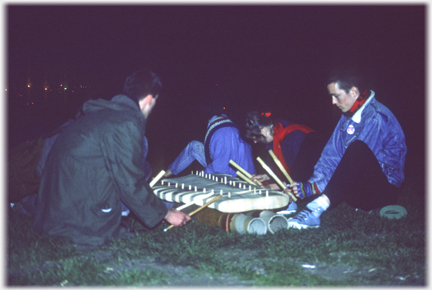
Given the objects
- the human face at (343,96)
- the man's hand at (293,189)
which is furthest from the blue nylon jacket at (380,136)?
the man's hand at (293,189)

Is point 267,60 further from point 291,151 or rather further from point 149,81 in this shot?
point 149,81

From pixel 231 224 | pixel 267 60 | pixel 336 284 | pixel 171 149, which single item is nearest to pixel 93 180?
pixel 231 224

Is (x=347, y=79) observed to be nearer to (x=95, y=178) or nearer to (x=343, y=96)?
(x=343, y=96)

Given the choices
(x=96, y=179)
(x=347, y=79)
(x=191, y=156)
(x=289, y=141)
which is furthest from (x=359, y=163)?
(x=191, y=156)

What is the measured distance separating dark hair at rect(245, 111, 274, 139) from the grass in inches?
59.8

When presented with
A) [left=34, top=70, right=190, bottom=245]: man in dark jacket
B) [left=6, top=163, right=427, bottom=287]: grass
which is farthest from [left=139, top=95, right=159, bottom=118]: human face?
[left=6, top=163, right=427, bottom=287]: grass

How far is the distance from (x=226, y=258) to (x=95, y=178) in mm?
1346

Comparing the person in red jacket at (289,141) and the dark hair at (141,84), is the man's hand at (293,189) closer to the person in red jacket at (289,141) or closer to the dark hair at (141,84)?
the person in red jacket at (289,141)

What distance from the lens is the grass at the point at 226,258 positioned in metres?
3.16

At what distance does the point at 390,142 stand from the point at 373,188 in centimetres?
55

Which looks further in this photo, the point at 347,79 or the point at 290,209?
the point at 290,209

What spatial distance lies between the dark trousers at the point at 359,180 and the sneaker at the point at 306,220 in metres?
0.24

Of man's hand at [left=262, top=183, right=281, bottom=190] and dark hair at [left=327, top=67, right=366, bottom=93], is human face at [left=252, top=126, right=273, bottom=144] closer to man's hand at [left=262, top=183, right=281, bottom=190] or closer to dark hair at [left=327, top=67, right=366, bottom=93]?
man's hand at [left=262, top=183, right=281, bottom=190]

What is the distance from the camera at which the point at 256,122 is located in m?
5.49
